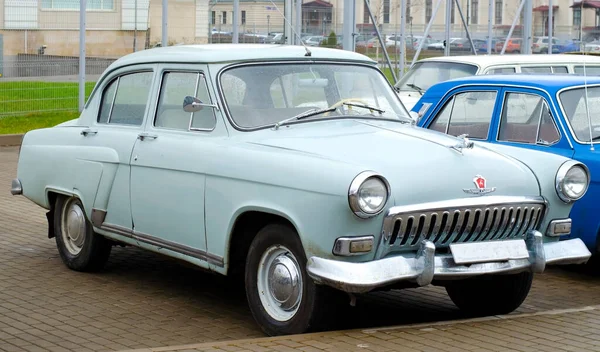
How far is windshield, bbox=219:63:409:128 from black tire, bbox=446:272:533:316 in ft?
4.10

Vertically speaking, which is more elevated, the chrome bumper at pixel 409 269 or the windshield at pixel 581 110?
the windshield at pixel 581 110

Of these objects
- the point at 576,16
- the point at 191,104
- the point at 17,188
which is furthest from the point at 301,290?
the point at 576,16

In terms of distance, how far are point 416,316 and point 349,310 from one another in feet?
1.50

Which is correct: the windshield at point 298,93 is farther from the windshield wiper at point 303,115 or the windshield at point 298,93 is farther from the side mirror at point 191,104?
the side mirror at point 191,104

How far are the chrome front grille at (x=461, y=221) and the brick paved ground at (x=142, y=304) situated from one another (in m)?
0.66

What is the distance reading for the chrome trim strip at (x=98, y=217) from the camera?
26.7 feet

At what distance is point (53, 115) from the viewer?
21.0 meters

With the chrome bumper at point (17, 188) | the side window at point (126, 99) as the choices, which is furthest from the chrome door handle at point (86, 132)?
the chrome bumper at point (17, 188)

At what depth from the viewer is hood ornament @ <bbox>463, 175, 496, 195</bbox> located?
6.47 metres

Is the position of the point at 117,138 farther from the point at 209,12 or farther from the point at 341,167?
the point at 209,12

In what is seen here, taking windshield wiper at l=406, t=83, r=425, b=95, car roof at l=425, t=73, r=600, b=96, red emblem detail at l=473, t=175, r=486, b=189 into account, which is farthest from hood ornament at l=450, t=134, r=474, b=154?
windshield wiper at l=406, t=83, r=425, b=95

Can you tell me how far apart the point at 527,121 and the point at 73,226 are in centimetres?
374

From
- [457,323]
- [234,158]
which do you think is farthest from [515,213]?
[234,158]

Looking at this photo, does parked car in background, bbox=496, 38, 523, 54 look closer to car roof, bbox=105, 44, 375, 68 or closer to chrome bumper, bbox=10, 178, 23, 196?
chrome bumper, bbox=10, 178, 23, 196
